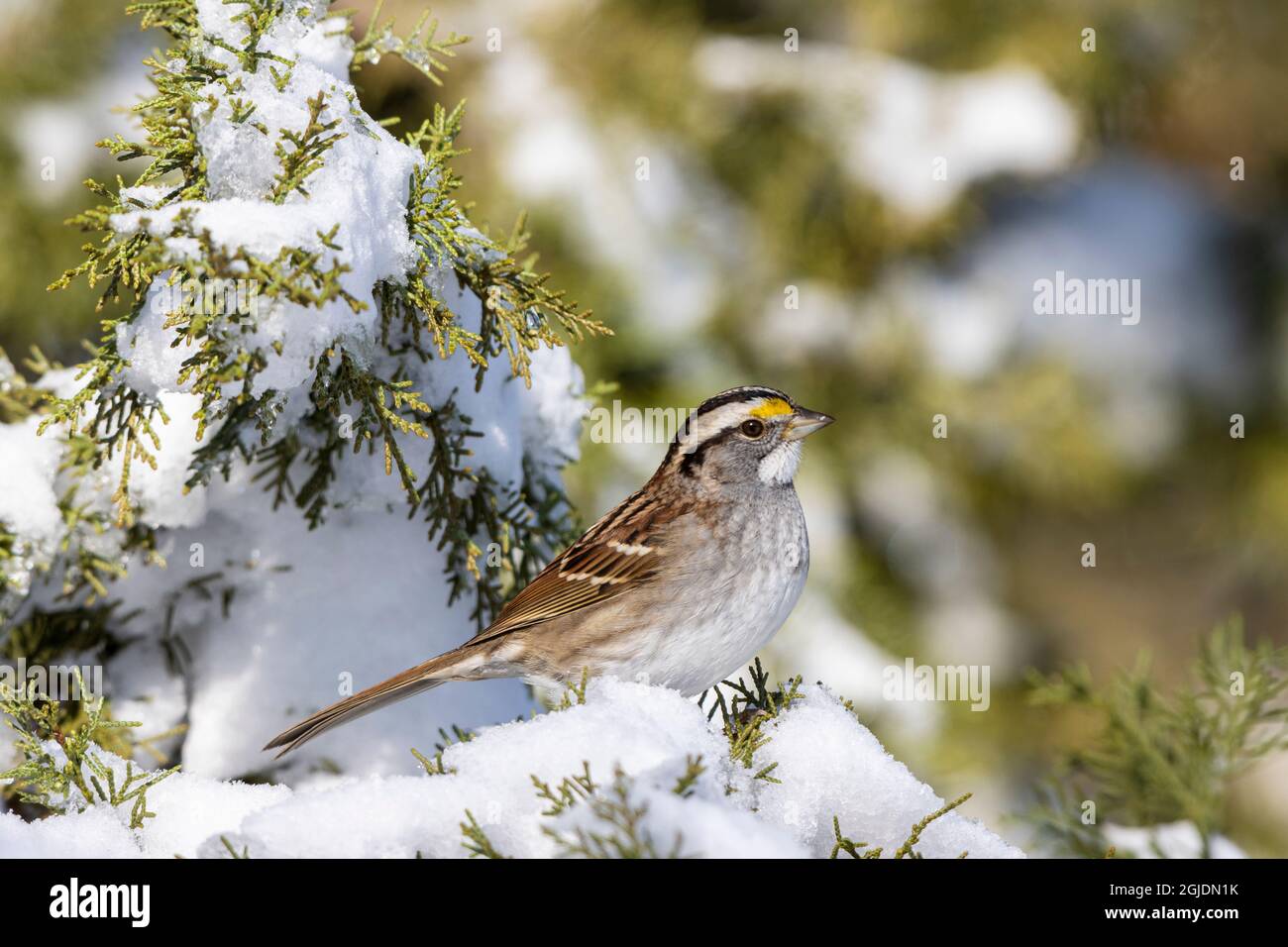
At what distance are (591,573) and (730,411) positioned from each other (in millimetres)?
619

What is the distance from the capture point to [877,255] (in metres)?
4.62

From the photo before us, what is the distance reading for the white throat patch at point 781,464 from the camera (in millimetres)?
3080

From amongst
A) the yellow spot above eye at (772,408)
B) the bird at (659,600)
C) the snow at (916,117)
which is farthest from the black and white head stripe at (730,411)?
the snow at (916,117)

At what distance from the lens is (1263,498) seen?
535 cm

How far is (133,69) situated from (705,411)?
221 cm

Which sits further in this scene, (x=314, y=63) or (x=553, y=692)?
(x=553, y=692)

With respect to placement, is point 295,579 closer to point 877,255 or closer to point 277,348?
point 277,348

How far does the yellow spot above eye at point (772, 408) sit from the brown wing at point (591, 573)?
0.36 meters

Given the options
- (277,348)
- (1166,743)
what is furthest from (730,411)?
(277,348)

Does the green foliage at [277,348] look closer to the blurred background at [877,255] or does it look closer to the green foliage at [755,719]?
the green foliage at [755,719]

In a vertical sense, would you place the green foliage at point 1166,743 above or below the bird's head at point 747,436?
below
